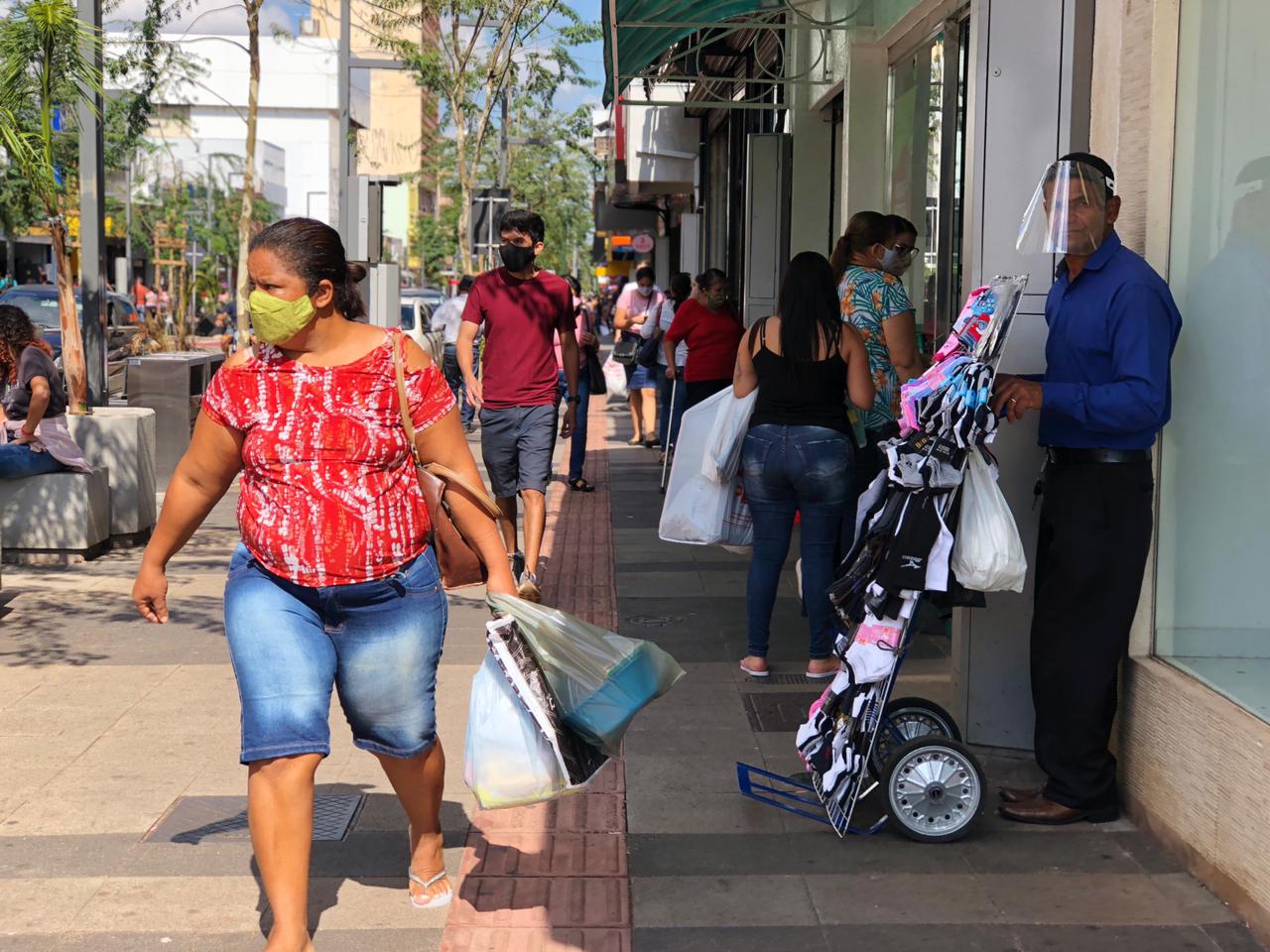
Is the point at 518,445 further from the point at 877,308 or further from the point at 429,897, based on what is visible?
the point at 429,897

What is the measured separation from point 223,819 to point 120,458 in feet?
18.2

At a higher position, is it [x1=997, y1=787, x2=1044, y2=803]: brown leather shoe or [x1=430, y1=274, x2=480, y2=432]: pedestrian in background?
[x1=430, y1=274, x2=480, y2=432]: pedestrian in background

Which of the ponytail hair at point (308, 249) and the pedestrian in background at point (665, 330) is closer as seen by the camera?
the ponytail hair at point (308, 249)

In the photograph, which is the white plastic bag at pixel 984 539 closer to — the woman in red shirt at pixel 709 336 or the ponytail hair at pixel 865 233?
the ponytail hair at pixel 865 233

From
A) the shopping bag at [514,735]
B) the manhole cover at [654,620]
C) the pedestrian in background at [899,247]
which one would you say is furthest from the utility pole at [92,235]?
the shopping bag at [514,735]

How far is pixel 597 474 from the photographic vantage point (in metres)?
15.1

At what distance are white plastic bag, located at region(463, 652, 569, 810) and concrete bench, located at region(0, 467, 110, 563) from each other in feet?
20.8

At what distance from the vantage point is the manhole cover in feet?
26.2

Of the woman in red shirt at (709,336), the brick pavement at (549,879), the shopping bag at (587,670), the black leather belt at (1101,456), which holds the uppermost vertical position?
the woman in red shirt at (709,336)

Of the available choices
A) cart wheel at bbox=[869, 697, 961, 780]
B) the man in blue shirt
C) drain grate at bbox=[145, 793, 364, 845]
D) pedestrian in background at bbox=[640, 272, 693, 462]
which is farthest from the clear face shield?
pedestrian in background at bbox=[640, 272, 693, 462]

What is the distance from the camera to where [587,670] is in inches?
154

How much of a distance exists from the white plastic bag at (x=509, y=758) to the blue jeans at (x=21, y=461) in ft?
20.7

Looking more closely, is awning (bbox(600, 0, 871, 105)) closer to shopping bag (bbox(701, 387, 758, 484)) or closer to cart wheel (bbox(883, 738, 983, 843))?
shopping bag (bbox(701, 387, 758, 484))

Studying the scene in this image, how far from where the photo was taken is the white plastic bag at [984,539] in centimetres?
452
